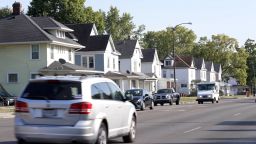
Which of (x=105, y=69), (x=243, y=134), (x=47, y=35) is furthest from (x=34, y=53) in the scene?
(x=243, y=134)

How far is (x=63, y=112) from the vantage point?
12719 mm

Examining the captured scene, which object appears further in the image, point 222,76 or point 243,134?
point 222,76

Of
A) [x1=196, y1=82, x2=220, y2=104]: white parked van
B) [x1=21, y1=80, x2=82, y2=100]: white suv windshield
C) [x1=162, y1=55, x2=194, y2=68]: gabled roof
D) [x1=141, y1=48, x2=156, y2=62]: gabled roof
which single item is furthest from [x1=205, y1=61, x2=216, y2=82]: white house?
[x1=21, y1=80, x2=82, y2=100]: white suv windshield

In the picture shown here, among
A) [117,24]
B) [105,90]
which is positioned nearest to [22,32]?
[105,90]

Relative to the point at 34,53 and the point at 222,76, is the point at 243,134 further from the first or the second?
the point at 222,76

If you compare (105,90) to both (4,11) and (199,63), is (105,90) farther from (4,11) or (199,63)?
(199,63)

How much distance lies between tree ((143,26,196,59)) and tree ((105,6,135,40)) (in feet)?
46.1

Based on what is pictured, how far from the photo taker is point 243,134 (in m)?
18.9

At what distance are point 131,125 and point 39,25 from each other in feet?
139

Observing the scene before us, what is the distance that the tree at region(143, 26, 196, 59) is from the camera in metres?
142

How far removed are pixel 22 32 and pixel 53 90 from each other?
139 ft

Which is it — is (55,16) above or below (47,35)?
above

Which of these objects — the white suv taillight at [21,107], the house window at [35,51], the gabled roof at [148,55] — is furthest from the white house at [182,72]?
the white suv taillight at [21,107]

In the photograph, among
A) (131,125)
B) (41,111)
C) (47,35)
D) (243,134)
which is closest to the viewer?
(41,111)
